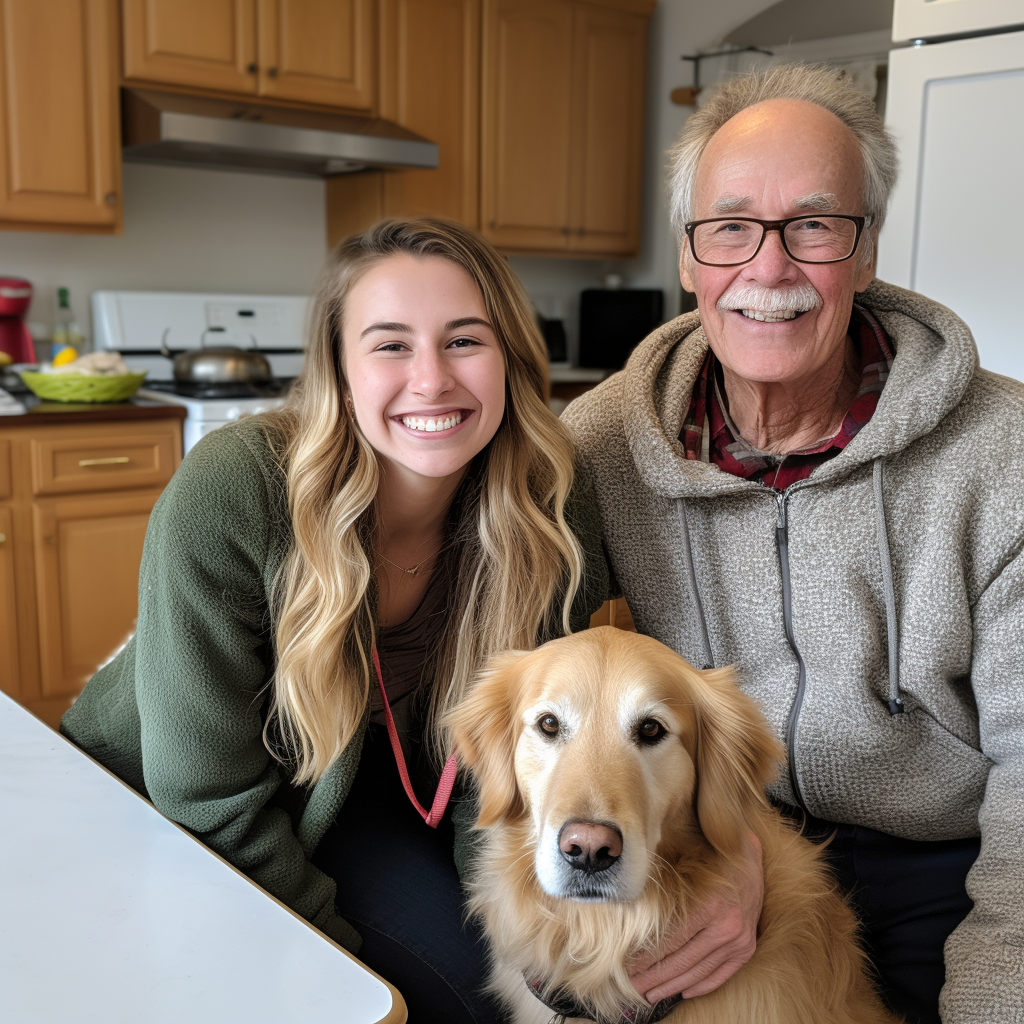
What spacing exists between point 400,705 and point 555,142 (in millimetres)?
3821

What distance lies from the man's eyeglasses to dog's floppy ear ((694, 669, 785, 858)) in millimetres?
660

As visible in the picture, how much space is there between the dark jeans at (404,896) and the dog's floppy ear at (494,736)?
231 millimetres

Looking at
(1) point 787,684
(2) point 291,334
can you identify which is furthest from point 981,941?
(2) point 291,334

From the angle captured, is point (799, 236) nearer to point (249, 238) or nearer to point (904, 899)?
point (904, 899)

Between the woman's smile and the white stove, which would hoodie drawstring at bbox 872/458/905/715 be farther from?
the white stove

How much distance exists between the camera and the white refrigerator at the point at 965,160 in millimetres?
2111

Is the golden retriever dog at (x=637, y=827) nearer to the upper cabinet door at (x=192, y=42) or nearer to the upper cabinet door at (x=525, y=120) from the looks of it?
the upper cabinet door at (x=192, y=42)

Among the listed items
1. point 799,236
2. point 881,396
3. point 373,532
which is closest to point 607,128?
point 799,236

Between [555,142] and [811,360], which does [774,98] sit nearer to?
[811,360]

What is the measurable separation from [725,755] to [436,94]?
3858 mm

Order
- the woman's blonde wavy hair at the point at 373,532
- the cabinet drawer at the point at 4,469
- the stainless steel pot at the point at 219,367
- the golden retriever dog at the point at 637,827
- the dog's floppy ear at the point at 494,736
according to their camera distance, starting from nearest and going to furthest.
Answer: the golden retriever dog at the point at 637,827 < the dog's floppy ear at the point at 494,736 < the woman's blonde wavy hair at the point at 373,532 < the cabinet drawer at the point at 4,469 < the stainless steel pot at the point at 219,367

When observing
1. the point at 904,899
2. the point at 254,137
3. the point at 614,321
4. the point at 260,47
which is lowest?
the point at 904,899

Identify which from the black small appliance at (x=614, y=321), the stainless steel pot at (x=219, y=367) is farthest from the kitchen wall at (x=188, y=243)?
the black small appliance at (x=614, y=321)

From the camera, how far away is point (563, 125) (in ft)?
15.7
